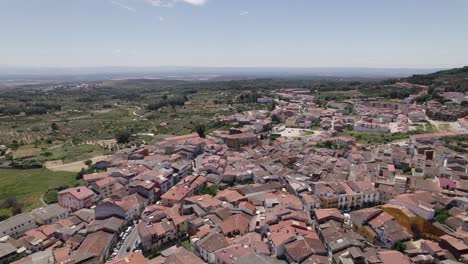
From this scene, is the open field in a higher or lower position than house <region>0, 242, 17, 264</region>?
lower

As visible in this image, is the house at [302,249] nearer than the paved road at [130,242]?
Yes

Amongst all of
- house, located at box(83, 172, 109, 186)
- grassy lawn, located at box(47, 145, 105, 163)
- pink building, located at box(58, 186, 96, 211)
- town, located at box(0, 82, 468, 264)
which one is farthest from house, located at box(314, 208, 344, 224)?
grassy lawn, located at box(47, 145, 105, 163)

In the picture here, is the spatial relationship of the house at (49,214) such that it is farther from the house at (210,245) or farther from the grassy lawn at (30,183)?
the house at (210,245)

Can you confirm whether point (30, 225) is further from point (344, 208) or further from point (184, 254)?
point (344, 208)

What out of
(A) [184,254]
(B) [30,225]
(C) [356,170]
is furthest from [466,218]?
(B) [30,225]

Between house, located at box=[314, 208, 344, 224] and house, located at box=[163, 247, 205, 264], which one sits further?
house, located at box=[314, 208, 344, 224]

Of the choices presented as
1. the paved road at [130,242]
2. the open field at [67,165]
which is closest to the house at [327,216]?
the paved road at [130,242]

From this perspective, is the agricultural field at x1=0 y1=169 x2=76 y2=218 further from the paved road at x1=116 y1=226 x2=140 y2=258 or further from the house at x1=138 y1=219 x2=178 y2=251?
the house at x1=138 y1=219 x2=178 y2=251

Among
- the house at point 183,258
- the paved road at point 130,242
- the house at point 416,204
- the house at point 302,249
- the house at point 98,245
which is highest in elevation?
the house at point 416,204
